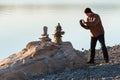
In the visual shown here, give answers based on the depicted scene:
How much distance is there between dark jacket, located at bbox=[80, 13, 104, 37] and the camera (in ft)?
60.1

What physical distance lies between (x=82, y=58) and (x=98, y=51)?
13.7 ft

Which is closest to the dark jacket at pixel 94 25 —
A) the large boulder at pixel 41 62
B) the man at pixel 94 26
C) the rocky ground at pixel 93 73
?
the man at pixel 94 26

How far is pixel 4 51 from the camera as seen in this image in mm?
30906

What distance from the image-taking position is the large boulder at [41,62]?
17.6 meters

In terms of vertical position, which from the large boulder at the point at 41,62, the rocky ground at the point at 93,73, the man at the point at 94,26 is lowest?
the rocky ground at the point at 93,73

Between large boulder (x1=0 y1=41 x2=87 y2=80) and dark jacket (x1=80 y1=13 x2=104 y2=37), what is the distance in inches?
30.6

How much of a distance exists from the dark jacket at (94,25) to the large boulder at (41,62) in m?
0.78

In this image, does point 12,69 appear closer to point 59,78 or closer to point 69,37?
point 59,78

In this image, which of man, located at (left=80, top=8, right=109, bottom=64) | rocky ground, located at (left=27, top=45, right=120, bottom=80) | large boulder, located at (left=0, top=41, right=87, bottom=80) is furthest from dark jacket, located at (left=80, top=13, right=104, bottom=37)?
rocky ground, located at (left=27, top=45, right=120, bottom=80)

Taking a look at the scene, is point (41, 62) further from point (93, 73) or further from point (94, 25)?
point (94, 25)

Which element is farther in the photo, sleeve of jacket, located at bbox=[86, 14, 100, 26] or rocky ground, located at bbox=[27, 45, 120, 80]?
sleeve of jacket, located at bbox=[86, 14, 100, 26]

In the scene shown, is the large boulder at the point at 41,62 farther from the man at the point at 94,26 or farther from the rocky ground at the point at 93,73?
the man at the point at 94,26

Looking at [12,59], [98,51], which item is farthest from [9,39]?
[12,59]

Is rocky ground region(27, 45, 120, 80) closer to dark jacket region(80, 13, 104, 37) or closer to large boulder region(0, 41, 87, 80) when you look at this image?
large boulder region(0, 41, 87, 80)
